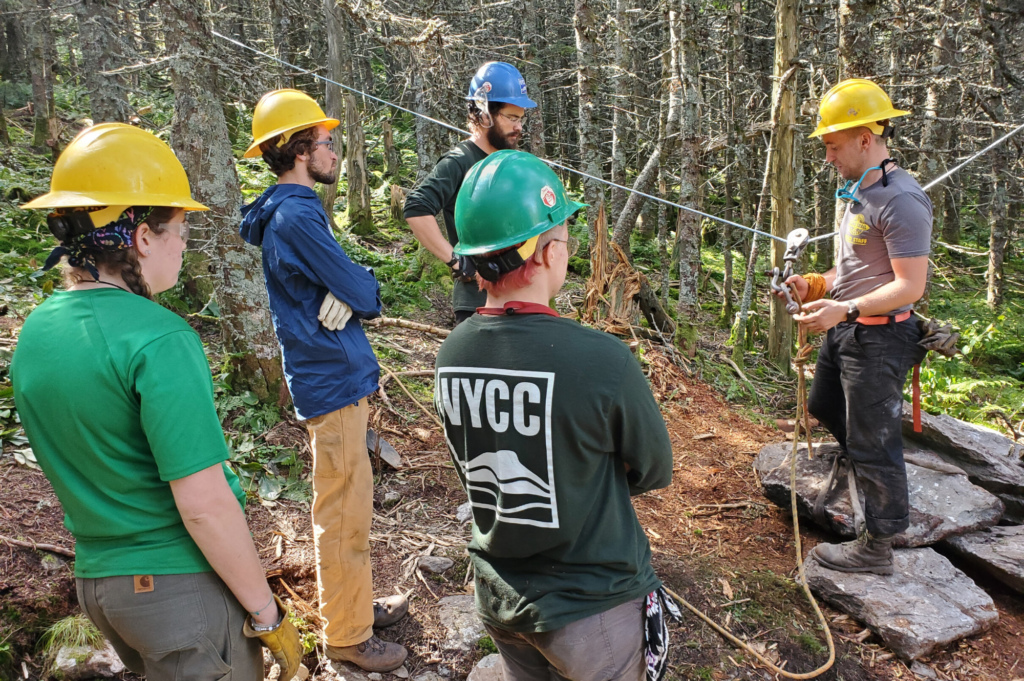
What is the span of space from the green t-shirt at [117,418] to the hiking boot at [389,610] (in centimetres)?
175

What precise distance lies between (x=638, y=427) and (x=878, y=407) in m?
2.64

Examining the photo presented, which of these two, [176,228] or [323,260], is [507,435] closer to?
[176,228]

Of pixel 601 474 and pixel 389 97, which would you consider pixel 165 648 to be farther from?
pixel 389 97

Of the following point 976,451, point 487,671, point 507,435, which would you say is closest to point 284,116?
point 507,435

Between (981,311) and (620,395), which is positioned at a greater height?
(620,395)

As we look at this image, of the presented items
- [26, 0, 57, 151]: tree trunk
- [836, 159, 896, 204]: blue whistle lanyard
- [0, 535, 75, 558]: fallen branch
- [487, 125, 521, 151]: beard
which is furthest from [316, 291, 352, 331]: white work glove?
[26, 0, 57, 151]: tree trunk

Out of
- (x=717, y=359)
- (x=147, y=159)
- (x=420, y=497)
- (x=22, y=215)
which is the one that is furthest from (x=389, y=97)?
(x=147, y=159)

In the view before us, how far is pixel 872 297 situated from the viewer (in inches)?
141

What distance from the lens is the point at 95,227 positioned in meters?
1.72

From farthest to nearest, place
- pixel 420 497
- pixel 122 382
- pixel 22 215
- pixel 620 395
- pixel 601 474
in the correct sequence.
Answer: pixel 22 215
pixel 420 497
pixel 601 474
pixel 620 395
pixel 122 382

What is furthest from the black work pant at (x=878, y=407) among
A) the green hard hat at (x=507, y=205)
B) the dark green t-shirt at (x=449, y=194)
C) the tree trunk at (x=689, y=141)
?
the tree trunk at (x=689, y=141)

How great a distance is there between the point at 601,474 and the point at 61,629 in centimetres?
287

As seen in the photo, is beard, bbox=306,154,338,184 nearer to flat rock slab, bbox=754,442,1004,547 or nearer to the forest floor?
the forest floor

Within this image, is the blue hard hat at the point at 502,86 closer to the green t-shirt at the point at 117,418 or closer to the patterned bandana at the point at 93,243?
the patterned bandana at the point at 93,243
